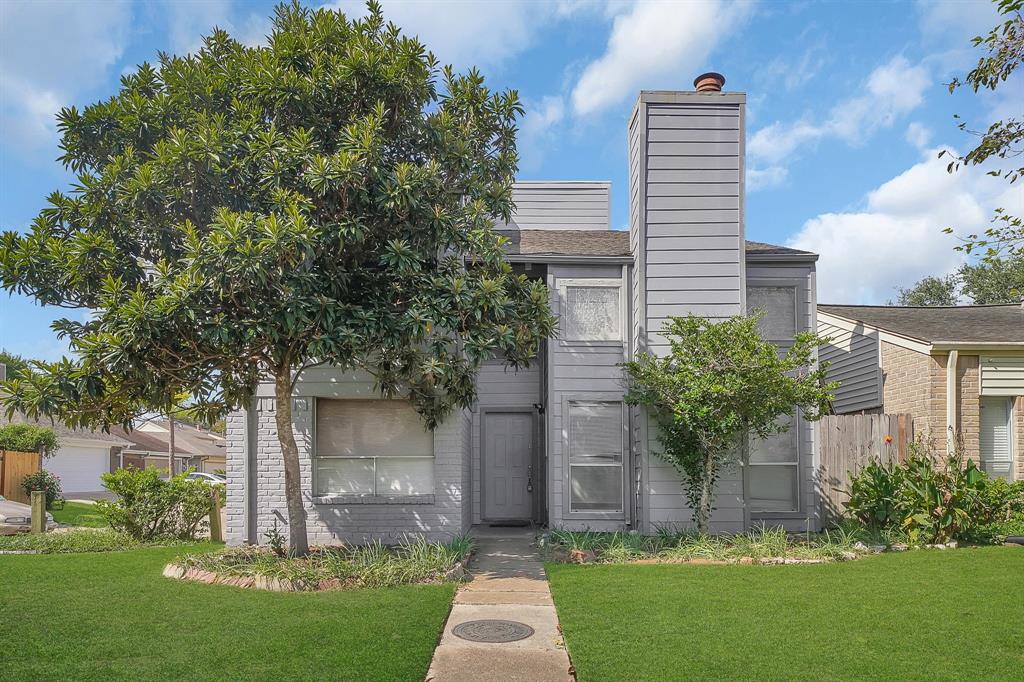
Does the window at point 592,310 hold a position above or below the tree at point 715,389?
above

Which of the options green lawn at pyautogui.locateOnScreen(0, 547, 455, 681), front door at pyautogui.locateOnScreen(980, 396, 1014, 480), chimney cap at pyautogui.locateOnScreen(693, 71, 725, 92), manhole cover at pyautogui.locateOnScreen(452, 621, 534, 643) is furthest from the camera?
front door at pyautogui.locateOnScreen(980, 396, 1014, 480)

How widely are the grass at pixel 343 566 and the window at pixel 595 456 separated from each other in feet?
9.03

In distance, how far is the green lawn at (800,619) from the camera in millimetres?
5465

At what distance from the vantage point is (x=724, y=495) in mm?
11562

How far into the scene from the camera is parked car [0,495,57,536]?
13.3m

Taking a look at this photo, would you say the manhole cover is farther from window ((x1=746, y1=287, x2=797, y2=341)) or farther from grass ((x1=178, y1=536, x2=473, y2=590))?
window ((x1=746, y1=287, x2=797, y2=341))

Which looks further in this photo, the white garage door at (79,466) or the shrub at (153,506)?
the white garage door at (79,466)

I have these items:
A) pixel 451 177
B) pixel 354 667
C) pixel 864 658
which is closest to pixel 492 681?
pixel 354 667

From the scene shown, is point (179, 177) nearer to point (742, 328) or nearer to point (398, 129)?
point (398, 129)

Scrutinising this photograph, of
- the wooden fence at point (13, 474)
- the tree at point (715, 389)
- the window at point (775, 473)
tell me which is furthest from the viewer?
the wooden fence at point (13, 474)

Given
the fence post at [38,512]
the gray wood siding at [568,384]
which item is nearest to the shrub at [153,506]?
the fence post at [38,512]

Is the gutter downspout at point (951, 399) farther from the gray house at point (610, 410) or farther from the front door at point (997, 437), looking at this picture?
the gray house at point (610, 410)

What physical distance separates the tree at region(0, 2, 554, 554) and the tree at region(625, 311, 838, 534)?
84.3 inches

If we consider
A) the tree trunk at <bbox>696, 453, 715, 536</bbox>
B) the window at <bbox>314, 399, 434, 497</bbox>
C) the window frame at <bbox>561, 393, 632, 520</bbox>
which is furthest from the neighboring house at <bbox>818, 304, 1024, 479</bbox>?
the window at <bbox>314, 399, 434, 497</bbox>
